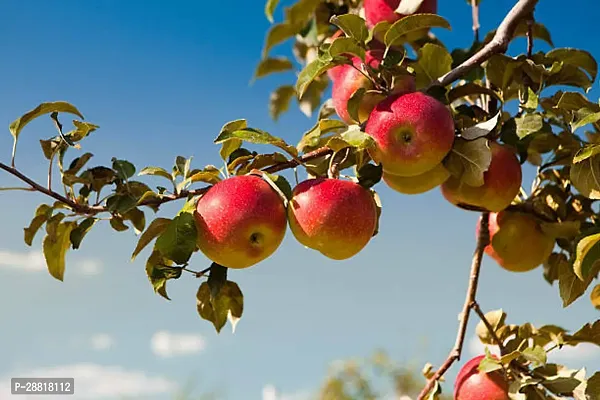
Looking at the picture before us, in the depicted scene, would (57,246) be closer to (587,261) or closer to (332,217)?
(332,217)

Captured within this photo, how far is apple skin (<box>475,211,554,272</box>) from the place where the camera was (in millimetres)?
1789

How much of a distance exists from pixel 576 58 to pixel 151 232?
3.27 feet

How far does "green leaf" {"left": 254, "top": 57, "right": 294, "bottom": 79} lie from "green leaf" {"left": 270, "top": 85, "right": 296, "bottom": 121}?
83mm

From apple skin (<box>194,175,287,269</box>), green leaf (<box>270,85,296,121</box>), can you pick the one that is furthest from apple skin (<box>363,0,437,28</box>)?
apple skin (<box>194,175,287,269</box>)

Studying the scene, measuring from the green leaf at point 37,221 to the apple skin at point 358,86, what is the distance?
660 millimetres

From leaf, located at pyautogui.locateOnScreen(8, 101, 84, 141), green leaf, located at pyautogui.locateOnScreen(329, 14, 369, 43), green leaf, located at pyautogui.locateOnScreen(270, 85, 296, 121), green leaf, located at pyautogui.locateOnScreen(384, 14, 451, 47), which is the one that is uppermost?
green leaf, located at pyautogui.locateOnScreen(270, 85, 296, 121)

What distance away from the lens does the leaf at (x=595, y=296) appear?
6.31 feet

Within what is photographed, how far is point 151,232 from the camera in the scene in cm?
137

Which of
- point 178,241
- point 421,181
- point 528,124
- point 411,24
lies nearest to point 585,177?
point 528,124

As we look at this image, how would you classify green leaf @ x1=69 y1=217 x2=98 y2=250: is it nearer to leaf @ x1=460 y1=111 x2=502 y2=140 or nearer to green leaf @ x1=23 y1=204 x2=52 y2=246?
green leaf @ x1=23 y1=204 x2=52 y2=246

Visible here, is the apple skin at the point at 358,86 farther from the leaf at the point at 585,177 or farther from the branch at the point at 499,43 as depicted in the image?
the leaf at the point at 585,177

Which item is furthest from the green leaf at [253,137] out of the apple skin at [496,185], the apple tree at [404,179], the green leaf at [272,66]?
the green leaf at [272,66]

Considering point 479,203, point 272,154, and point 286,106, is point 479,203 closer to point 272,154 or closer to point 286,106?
point 272,154

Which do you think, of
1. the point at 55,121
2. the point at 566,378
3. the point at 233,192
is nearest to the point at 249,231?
the point at 233,192
